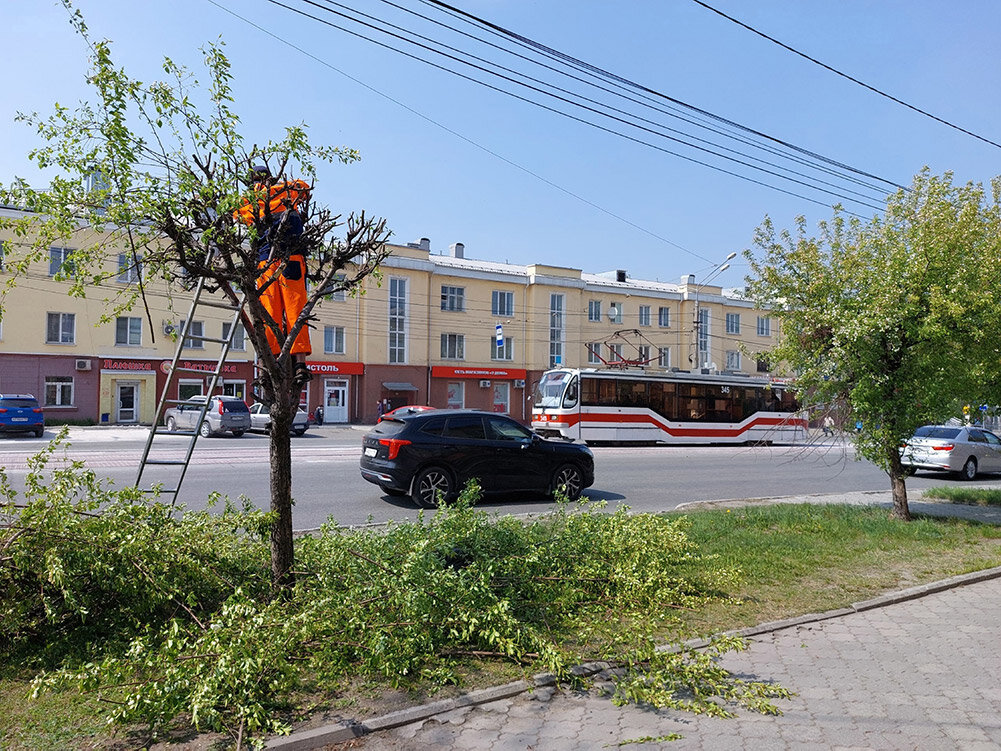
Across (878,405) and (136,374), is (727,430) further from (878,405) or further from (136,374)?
(136,374)

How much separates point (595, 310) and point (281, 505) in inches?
1916

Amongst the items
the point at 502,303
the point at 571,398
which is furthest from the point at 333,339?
the point at 571,398

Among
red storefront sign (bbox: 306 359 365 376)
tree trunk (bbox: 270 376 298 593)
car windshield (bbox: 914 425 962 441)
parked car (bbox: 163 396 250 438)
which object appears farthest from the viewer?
red storefront sign (bbox: 306 359 365 376)

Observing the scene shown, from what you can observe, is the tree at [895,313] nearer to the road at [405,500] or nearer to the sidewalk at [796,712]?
the road at [405,500]

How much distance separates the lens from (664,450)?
26.9m

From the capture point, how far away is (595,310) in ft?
174

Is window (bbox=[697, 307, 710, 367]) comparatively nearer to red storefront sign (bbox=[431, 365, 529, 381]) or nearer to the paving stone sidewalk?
red storefront sign (bbox=[431, 365, 529, 381])

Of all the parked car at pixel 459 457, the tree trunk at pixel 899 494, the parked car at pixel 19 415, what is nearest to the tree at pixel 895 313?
the tree trunk at pixel 899 494

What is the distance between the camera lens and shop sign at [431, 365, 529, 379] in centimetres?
4666

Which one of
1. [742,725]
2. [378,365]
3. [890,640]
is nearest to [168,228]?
[742,725]

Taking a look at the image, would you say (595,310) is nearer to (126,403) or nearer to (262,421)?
(262,421)

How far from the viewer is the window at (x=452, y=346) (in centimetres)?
4766

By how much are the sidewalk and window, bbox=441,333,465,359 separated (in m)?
42.5

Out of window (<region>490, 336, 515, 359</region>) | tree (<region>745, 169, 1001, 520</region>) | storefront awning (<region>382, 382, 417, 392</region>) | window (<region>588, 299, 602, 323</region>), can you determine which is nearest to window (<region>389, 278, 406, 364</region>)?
storefront awning (<region>382, 382, 417, 392</region>)
